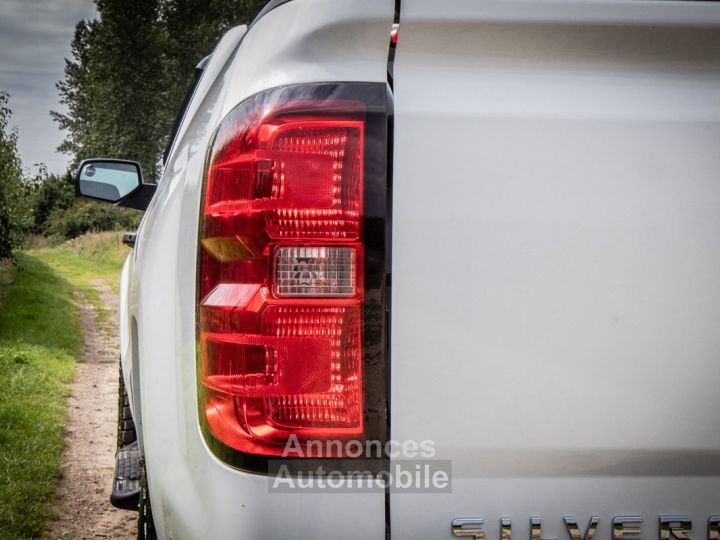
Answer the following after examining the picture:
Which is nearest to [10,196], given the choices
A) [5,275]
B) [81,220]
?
[5,275]

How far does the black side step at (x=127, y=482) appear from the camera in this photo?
2812 millimetres

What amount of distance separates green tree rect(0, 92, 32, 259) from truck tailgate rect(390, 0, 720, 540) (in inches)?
572

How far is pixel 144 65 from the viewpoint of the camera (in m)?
37.0

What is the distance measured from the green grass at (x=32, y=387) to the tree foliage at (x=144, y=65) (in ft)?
68.7

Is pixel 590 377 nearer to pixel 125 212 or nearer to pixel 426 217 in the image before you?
pixel 426 217

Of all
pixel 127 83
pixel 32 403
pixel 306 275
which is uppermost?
pixel 127 83

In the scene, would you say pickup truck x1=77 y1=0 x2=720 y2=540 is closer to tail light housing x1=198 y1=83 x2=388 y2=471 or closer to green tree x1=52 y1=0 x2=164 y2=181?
tail light housing x1=198 y1=83 x2=388 y2=471

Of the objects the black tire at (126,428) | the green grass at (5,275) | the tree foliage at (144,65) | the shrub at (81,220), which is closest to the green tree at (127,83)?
the tree foliage at (144,65)

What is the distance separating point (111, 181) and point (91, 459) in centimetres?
252

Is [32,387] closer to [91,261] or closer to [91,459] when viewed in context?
[91,459]

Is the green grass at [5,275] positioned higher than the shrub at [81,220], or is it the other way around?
the shrub at [81,220]

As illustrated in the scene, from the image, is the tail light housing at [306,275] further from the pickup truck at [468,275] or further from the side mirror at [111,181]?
the side mirror at [111,181]

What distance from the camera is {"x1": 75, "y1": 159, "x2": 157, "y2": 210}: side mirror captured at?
3.31 metres

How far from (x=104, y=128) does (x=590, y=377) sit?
128ft
